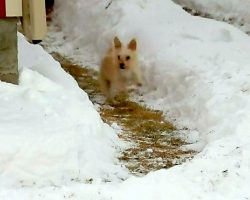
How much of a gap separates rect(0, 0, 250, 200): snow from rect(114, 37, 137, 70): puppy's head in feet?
2.08

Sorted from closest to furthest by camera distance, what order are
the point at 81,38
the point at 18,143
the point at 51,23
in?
the point at 18,143 < the point at 81,38 < the point at 51,23

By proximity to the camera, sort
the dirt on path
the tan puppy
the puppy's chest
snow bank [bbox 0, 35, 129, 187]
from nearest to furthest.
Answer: snow bank [bbox 0, 35, 129, 187], the dirt on path, the tan puppy, the puppy's chest

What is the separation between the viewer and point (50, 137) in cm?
668

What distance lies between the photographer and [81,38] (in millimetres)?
15148

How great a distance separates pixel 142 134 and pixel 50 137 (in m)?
2.20

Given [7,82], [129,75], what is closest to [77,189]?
[7,82]

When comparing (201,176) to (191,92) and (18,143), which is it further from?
(191,92)

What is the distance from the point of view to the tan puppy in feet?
35.0

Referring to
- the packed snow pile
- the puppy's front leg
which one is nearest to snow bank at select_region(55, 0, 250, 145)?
the puppy's front leg

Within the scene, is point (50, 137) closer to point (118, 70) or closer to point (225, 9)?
point (118, 70)

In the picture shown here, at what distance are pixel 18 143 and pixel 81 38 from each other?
29.3ft

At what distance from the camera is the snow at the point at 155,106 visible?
19.0 ft

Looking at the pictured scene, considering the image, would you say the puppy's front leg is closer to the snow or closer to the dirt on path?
the snow

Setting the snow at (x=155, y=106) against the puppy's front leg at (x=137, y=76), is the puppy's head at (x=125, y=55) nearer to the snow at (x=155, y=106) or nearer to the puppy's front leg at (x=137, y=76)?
the puppy's front leg at (x=137, y=76)
